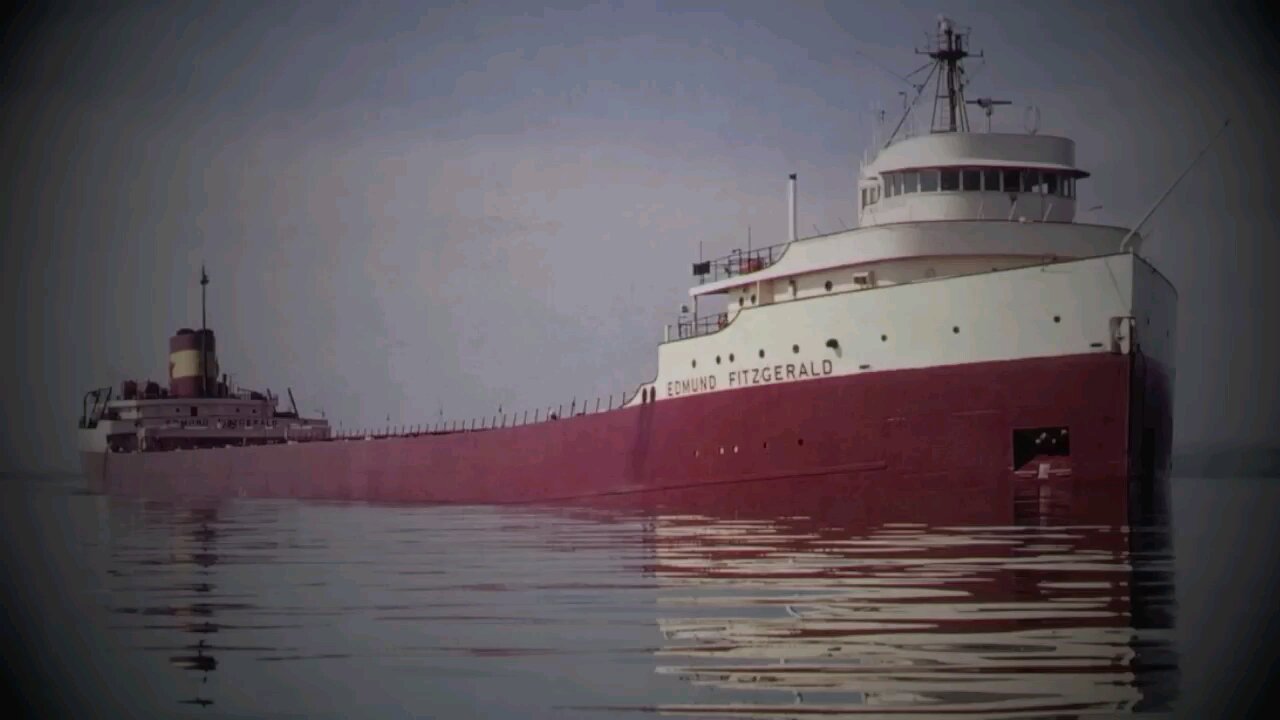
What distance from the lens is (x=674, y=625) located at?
10.6 meters

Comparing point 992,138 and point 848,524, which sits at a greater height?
point 992,138

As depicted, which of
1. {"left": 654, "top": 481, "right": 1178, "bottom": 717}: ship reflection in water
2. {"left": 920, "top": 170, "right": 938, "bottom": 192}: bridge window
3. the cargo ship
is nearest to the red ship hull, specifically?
the cargo ship

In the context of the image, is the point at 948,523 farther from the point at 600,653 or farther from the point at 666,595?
the point at 600,653

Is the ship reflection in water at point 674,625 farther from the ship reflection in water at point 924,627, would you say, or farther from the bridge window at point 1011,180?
the bridge window at point 1011,180

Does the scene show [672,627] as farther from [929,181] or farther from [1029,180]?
[1029,180]

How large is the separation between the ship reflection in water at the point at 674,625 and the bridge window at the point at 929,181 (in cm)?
790

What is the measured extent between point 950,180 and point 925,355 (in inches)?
145

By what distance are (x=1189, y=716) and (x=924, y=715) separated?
140 cm

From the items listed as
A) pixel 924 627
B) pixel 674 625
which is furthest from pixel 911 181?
pixel 924 627

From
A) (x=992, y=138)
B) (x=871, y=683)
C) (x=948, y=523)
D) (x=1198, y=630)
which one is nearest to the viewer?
(x=871, y=683)

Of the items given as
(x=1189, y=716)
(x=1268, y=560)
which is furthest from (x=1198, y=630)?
(x=1268, y=560)

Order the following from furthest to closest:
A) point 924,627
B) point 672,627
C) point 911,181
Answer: point 911,181, point 672,627, point 924,627

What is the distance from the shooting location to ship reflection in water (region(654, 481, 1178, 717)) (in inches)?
322

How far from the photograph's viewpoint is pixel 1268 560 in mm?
16812
